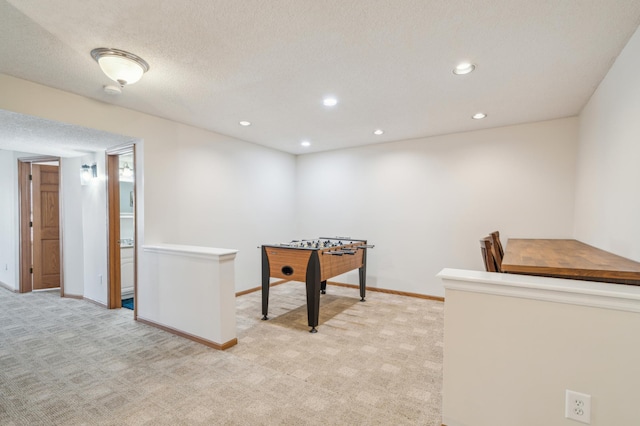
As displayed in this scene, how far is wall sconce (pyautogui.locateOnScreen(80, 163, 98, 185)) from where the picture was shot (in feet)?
13.3

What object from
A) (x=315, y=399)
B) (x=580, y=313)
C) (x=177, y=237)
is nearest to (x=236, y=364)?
(x=315, y=399)

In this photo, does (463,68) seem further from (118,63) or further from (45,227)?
(45,227)

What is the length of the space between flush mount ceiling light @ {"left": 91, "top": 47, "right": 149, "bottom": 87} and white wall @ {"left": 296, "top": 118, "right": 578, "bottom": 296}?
11.4 ft

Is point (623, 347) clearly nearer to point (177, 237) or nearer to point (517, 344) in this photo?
point (517, 344)

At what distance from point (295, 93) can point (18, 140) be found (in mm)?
3283

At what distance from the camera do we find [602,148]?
254 centimetres

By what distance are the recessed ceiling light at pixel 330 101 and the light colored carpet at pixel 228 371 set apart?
242 cm

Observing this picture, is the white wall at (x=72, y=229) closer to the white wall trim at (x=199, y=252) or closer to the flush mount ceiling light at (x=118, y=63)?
the white wall trim at (x=199, y=252)

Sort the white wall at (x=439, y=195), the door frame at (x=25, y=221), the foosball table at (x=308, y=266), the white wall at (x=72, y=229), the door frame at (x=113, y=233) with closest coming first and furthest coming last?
1. the foosball table at (x=308, y=266)
2. the white wall at (x=439, y=195)
3. the door frame at (x=113, y=233)
4. the white wall at (x=72, y=229)
5. the door frame at (x=25, y=221)

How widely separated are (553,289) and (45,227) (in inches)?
259

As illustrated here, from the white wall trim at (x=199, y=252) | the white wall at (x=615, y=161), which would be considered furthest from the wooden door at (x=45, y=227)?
the white wall at (x=615, y=161)

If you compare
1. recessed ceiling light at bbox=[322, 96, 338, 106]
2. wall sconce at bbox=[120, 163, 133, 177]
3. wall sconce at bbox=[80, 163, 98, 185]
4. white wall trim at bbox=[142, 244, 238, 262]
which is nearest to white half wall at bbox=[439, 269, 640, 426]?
white wall trim at bbox=[142, 244, 238, 262]

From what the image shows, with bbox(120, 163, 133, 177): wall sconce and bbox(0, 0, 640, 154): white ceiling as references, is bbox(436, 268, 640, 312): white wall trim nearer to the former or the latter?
bbox(0, 0, 640, 154): white ceiling

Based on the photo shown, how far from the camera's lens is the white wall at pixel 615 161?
187cm
